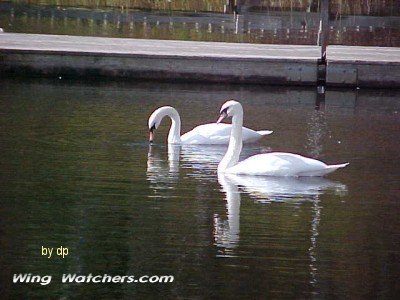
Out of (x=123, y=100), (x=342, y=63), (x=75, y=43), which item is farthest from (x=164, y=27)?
(x=123, y=100)

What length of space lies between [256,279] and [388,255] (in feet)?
4.80

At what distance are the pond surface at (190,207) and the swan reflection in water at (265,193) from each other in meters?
0.02

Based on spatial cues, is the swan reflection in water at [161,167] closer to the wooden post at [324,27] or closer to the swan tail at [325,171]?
the swan tail at [325,171]

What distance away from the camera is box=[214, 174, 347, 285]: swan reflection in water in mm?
11508

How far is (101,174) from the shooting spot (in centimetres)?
1418

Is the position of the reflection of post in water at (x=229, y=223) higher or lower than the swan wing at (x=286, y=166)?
lower

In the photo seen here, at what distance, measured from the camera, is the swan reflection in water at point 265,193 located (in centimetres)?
1151

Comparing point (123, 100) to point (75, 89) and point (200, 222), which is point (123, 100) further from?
point (200, 222)

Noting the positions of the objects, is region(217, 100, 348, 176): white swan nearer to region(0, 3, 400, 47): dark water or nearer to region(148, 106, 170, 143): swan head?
region(148, 106, 170, 143): swan head

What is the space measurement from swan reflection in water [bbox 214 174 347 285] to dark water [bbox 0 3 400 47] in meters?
15.1

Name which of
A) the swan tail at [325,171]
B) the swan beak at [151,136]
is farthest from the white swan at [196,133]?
the swan tail at [325,171]

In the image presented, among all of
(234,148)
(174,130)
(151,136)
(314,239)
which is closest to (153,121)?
(151,136)

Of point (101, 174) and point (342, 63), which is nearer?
point (101, 174)

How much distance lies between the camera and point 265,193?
13.5 m
